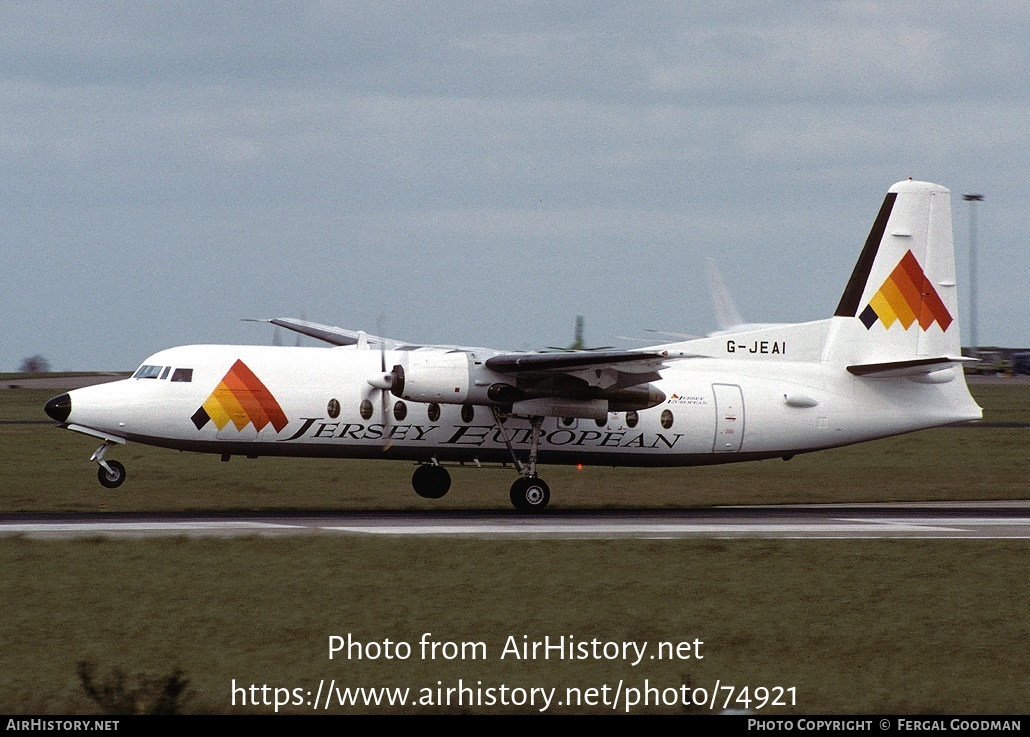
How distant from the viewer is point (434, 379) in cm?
2258

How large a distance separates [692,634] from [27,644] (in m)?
6.91

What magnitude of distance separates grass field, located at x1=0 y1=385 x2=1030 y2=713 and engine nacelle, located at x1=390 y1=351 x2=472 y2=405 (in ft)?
16.3

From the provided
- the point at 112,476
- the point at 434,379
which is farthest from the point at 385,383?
the point at 112,476

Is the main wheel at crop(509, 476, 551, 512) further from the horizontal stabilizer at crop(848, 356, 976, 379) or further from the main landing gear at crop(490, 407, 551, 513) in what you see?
the horizontal stabilizer at crop(848, 356, 976, 379)

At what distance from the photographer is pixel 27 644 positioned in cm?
1259

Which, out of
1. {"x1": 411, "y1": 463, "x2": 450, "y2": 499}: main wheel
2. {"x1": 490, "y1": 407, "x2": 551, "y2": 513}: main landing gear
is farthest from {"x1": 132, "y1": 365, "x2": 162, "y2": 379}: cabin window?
{"x1": 490, "y1": 407, "x2": 551, "y2": 513}: main landing gear

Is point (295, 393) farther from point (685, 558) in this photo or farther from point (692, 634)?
point (692, 634)

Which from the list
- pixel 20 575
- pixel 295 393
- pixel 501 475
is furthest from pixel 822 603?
pixel 501 475

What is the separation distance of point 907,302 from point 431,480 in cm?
1067

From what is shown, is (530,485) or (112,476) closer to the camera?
(112,476)

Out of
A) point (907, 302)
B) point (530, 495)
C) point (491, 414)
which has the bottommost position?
point (530, 495)

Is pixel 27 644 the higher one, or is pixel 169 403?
pixel 169 403

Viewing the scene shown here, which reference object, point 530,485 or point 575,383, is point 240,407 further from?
point 575,383

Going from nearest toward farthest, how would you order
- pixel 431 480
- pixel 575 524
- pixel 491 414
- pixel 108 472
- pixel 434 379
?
pixel 575 524 → pixel 434 379 → pixel 108 472 → pixel 491 414 → pixel 431 480
